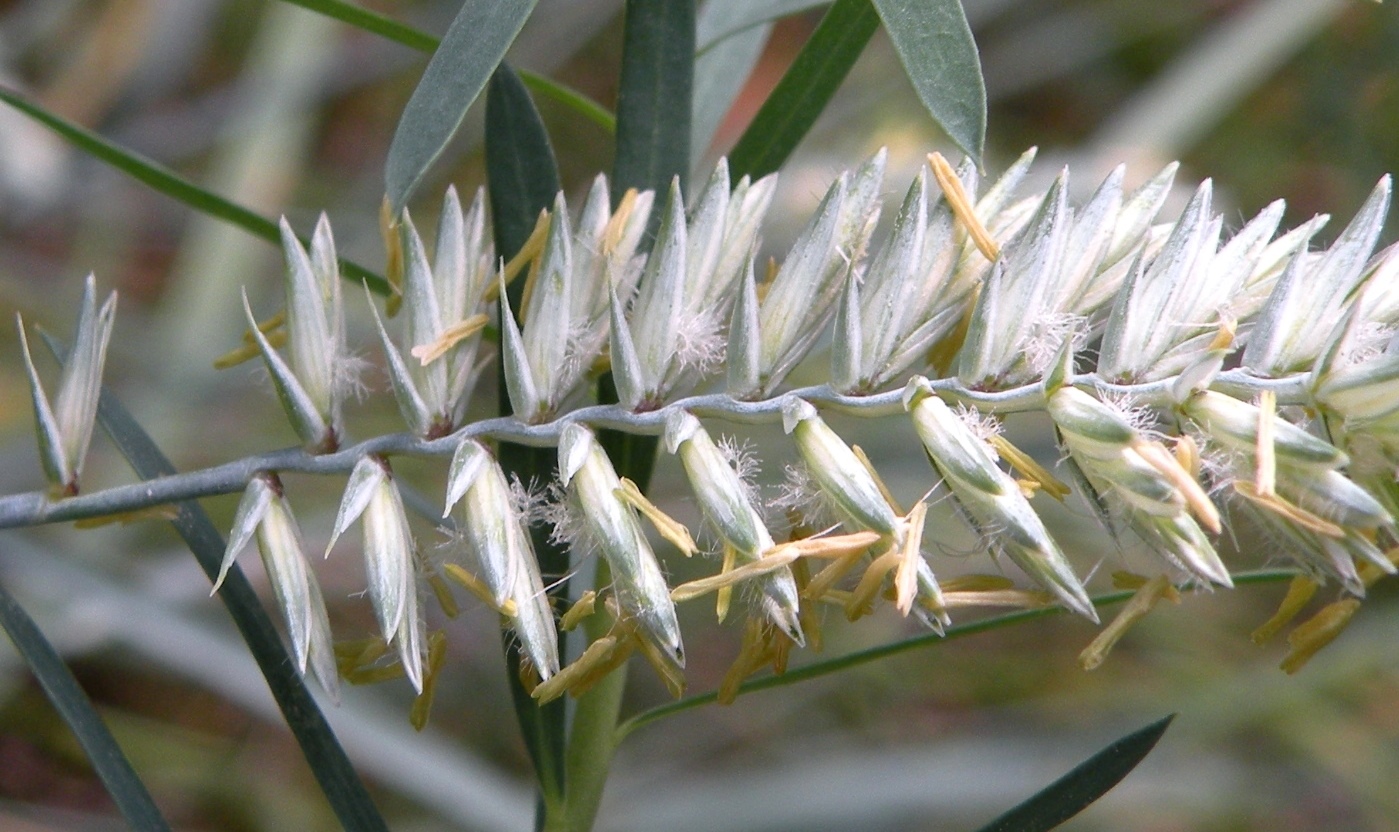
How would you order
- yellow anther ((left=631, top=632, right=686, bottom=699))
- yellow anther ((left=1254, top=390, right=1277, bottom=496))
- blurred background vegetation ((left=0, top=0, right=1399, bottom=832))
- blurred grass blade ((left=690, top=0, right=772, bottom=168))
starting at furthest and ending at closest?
blurred background vegetation ((left=0, top=0, right=1399, bottom=832)) < blurred grass blade ((left=690, top=0, right=772, bottom=168)) < yellow anther ((left=631, top=632, right=686, bottom=699)) < yellow anther ((left=1254, top=390, right=1277, bottom=496))

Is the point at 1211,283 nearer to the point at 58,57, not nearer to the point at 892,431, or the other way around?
the point at 892,431

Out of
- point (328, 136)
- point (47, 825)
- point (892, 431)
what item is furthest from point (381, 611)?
point (328, 136)

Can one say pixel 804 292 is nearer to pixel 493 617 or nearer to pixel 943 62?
pixel 943 62

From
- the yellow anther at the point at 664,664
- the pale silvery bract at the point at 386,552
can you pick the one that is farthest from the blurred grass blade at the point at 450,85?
the yellow anther at the point at 664,664

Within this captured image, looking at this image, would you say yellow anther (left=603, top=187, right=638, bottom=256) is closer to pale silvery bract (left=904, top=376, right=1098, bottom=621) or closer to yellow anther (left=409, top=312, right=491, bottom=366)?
yellow anther (left=409, top=312, right=491, bottom=366)

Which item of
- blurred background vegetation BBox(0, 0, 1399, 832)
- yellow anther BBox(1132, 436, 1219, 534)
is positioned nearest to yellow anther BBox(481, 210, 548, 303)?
yellow anther BBox(1132, 436, 1219, 534)

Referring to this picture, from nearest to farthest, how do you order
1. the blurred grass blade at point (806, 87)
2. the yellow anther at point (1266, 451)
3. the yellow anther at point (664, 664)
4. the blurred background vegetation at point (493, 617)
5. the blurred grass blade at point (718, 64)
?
the yellow anther at point (1266, 451), the yellow anther at point (664, 664), the blurred grass blade at point (806, 87), the blurred grass blade at point (718, 64), the blurred background vegetation at point (493, 617)

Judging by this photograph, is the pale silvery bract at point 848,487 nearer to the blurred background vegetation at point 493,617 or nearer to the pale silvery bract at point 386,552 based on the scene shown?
the pale silvery bract at point 386,552
